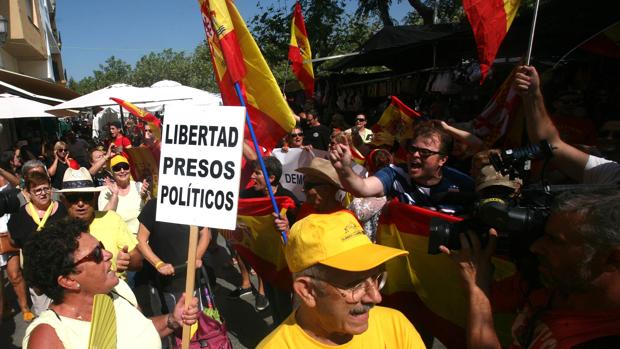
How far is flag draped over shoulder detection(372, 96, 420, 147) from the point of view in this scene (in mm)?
4840

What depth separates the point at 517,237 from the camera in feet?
5.42

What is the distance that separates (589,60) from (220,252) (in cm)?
597

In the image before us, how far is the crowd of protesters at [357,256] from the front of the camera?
1377mm

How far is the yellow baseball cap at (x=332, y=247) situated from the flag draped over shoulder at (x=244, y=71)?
1.86m

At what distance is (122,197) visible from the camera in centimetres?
478

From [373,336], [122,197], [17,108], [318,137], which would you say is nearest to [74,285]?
[373,336]

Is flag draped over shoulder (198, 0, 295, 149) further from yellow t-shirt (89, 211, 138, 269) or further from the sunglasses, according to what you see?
the sunglasses

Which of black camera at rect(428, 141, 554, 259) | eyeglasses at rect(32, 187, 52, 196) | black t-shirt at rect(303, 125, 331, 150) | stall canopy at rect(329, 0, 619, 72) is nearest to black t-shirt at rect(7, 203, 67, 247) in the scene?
eyeglasses at rect(32, 187, 52, 196)

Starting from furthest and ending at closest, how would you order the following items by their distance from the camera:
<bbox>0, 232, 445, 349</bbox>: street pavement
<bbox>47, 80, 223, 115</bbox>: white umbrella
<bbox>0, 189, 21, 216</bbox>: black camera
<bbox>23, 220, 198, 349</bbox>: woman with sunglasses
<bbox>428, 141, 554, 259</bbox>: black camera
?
<bbox>47, 80, 223, 115</bbox>: white umbrella → <bbox>0, 232, 445, 349</bbox>: street pavement → <bbox>0, 189, 21, 216</bbox>: black camera → <bbox>23, 220, 198, 349</bbox>: woman with sunglasses → <bbox>428, 141, 554, 259</bbox>: black camera

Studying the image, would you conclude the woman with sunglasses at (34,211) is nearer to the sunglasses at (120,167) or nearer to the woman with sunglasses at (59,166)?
the sunglasses at (120,167)

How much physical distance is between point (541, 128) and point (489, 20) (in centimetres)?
121

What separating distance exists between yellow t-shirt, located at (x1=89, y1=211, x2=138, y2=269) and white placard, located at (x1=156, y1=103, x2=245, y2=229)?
115 cm

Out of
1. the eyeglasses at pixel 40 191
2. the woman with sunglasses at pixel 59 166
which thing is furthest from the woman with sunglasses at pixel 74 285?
the woman with sunglasses at pixel 59 166

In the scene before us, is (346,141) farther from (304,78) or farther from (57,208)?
(304,78)
